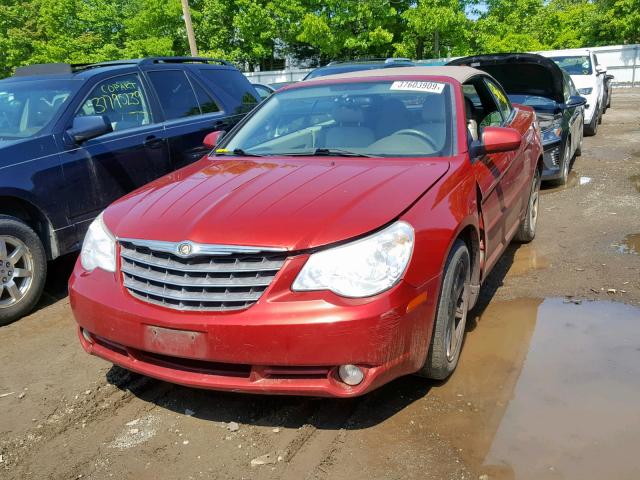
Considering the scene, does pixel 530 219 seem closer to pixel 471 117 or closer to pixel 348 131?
pixel 471 117

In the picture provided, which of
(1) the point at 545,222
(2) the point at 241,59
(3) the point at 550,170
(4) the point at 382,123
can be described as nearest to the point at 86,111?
(4) the point at 382,123

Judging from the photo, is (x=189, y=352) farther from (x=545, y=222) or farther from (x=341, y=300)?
(x=545, y=222)

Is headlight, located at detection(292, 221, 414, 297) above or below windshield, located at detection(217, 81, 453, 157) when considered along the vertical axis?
below

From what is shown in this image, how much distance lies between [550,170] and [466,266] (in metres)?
4.99

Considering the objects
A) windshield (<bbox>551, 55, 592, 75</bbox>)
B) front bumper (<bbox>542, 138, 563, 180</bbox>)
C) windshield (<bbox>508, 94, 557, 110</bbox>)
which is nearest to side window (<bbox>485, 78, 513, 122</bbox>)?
front bumper (<bbox>542, 138, 563, 180</bbox>)

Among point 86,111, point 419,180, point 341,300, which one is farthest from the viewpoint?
point 86,111

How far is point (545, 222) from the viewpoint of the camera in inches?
261

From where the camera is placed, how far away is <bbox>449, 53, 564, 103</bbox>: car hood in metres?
8.45

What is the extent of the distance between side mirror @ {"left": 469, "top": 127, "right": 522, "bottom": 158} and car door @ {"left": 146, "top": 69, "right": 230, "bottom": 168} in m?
3.27

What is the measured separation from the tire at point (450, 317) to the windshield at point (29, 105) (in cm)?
358

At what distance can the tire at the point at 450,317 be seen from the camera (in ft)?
10.1

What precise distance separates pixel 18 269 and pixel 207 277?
2.59m

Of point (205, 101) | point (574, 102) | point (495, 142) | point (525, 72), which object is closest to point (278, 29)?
point (525, 72)

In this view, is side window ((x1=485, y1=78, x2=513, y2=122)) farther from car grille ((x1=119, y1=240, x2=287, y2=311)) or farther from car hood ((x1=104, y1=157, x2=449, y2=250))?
car grille ((x1=119, y1=240, x2=287, y2=311))
